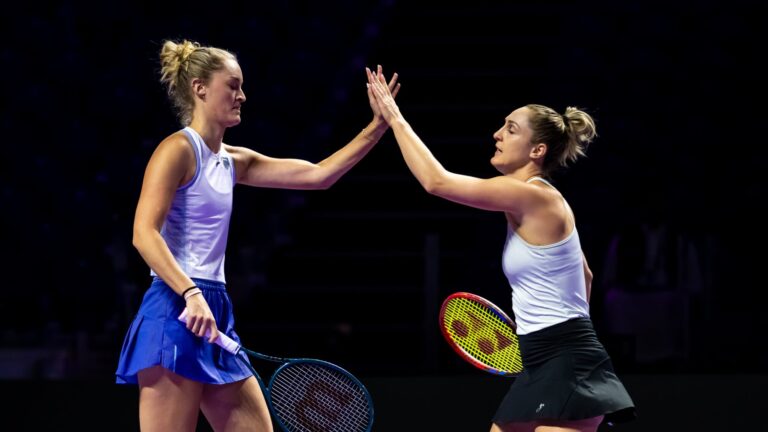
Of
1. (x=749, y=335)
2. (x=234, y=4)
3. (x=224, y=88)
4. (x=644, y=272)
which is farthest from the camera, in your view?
(x=234, y=4)

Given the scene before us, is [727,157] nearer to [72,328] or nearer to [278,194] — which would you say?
[278,194]

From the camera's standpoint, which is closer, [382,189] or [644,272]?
[644,272]

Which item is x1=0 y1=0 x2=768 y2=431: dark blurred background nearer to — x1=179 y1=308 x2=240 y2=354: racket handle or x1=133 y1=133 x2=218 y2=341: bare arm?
x1=179 y1=308 x2=240 y2=354: racket handle

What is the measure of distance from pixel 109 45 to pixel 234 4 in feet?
2.85

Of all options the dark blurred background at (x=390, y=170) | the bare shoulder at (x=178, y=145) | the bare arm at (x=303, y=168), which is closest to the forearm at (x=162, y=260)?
the bare shoulder at (x=178, y=145)

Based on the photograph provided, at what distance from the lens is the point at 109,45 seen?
6551 mm

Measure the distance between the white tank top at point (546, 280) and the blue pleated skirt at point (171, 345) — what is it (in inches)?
29.5

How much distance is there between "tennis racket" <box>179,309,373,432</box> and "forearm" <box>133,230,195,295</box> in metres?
0.48

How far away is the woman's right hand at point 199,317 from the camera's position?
2.51m

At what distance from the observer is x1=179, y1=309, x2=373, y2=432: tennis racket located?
290cm

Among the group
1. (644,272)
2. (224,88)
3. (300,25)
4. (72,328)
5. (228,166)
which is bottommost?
(72,328)

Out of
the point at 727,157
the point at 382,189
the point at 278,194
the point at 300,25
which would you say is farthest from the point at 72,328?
the point at 727,157

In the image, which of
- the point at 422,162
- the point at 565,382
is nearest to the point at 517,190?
the point at 422,162

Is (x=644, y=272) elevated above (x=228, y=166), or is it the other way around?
(x=228, y=166)
